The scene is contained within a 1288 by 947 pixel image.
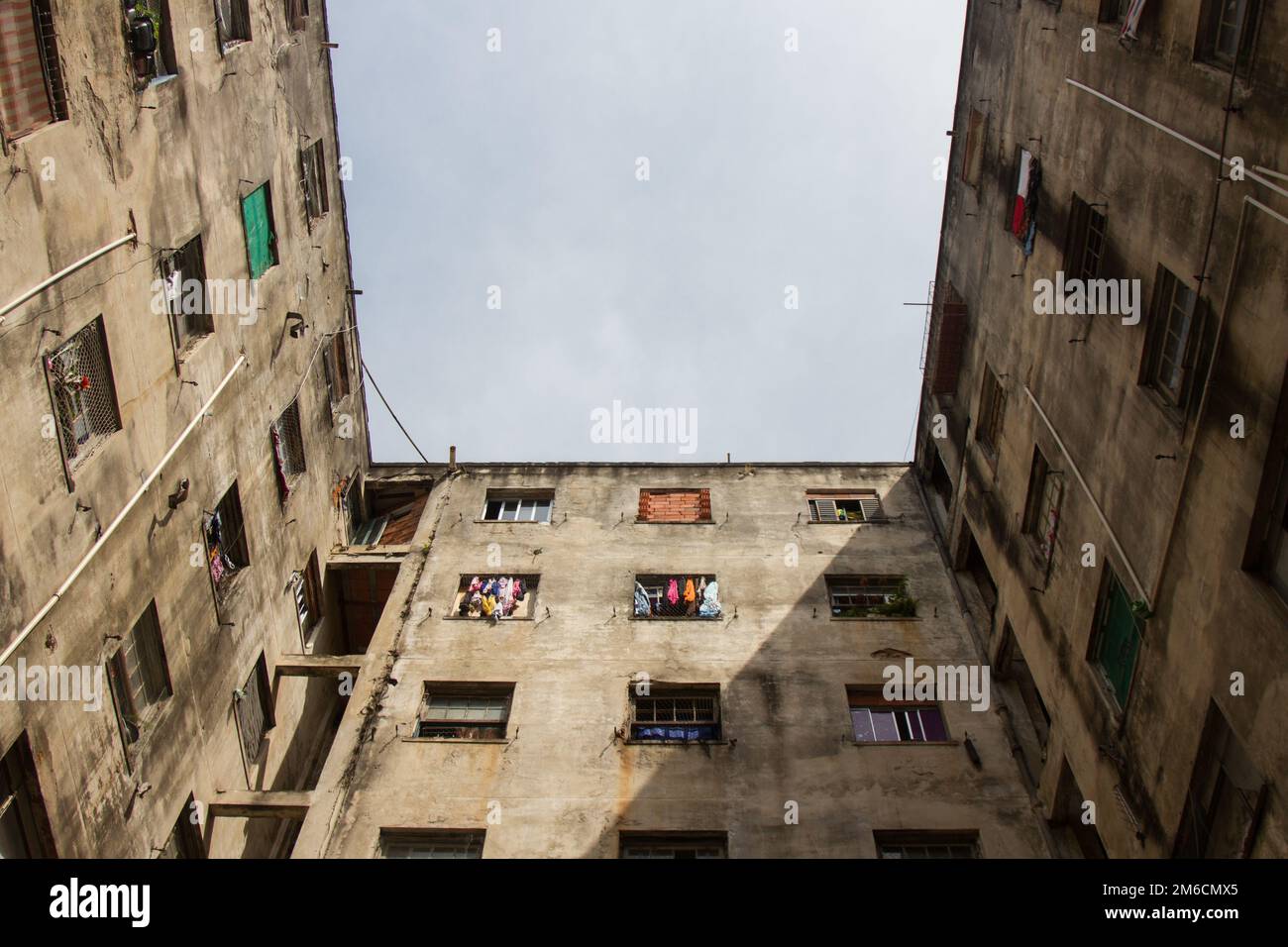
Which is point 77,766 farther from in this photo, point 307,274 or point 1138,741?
point 1138,741

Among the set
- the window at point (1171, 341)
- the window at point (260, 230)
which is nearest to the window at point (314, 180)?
the window at point (260, 230)

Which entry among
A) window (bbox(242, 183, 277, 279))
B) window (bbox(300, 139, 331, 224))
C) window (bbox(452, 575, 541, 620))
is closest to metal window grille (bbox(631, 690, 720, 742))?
window (bbox(452, 575, 541, 620))

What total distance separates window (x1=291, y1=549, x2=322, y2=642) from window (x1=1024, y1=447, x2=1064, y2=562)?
17907 millimetres

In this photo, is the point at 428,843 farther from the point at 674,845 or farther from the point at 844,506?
the point at 844,506

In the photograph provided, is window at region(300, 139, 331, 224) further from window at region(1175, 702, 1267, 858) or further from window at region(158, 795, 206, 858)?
window at region(1175, 702, 1267, 858)

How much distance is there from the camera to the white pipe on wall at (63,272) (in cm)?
1501

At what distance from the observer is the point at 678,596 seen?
27.4 metres

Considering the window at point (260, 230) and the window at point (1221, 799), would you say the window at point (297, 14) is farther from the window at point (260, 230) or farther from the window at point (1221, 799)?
the window at point (1221, 799)

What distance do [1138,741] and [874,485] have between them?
1421cm

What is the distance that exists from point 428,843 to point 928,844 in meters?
10.2

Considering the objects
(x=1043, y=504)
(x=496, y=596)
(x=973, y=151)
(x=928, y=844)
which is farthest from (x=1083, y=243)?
(x=496, y=596)

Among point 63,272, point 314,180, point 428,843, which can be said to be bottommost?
point 428,843
